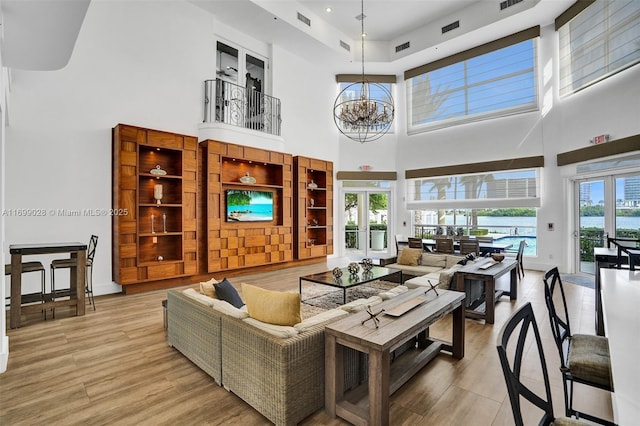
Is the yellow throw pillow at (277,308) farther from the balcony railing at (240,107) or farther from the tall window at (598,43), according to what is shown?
the tall window at (598,43)

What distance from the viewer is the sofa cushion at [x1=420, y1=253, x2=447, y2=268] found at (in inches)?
224

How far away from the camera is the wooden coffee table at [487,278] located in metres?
4.08

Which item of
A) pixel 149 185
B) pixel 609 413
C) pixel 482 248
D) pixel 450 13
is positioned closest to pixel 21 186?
pixel 149 185

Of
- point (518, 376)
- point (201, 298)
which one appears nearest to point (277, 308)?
point (201, 298)

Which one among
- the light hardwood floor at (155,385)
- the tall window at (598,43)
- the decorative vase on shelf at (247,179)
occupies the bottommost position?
the light hardwood floor at (155,385)

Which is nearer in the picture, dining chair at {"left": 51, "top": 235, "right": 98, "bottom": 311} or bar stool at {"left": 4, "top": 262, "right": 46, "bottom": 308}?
bar stool at {"left": 4, "top": 262, "right": 46, "bottom": 308}

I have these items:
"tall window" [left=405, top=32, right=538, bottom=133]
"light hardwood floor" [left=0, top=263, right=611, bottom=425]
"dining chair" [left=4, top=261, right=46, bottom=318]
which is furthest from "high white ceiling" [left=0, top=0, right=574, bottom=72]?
"light hardwood floor" [left=0, top=263, right=611, bottom=425]

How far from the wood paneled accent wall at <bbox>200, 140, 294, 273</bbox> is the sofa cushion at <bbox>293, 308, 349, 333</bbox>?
14.9ft

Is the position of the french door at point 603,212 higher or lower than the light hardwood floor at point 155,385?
higher

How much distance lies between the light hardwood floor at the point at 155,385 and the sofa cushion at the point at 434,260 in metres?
1.81

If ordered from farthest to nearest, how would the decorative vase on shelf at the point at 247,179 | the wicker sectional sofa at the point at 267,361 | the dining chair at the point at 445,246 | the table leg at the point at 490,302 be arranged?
the decorative vase on shelf at the point at 247,179 → the dining chair at the point at 445,246 → the table leg at the point at 490,302 → the wicker sectional sofa at the point at 267,361

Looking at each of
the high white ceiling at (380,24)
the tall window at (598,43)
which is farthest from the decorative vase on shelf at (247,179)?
the tall window at (598,43)

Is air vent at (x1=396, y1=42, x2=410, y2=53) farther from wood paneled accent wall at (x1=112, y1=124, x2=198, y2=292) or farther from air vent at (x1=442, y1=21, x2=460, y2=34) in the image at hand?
wood paneled accent wall at (x1=112, y1=124, x2=198, y2=292)

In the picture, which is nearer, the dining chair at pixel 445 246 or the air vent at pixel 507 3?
the dining chair at pixel 445 246
